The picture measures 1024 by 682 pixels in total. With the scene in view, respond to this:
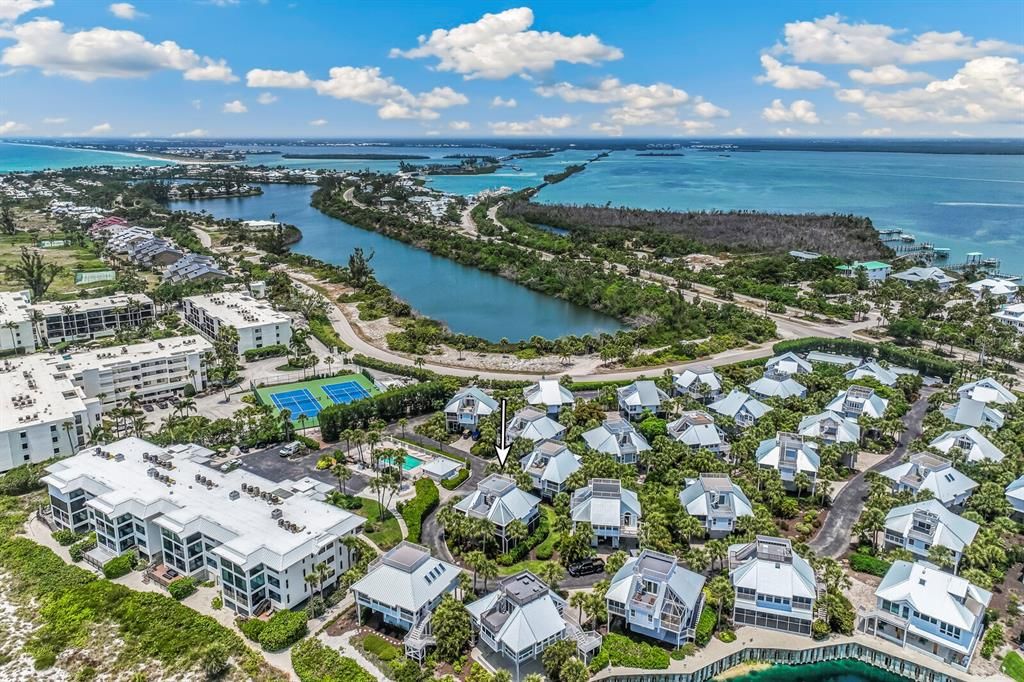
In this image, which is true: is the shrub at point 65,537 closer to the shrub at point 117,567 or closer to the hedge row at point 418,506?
the shrub at point 117,567

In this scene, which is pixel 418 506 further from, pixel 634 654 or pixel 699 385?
pixel 699 385

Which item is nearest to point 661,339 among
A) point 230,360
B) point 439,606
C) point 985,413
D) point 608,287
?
point 608,287

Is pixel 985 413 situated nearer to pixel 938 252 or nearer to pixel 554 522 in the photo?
pixel 554 522

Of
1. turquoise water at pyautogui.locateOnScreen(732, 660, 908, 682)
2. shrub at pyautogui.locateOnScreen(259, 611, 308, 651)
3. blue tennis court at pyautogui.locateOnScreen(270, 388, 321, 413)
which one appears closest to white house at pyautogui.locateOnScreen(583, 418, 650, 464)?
turquoise water at pyautogui.locateOnScreen(732, 660, 908, 682)

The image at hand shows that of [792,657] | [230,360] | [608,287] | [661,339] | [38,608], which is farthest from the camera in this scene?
[608,287]

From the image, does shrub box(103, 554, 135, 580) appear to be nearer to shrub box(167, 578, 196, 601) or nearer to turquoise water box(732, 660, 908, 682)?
shrub box(167, 578, 196, 601)

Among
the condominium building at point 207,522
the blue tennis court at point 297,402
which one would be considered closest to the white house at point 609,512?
the condominium building at point 207,522

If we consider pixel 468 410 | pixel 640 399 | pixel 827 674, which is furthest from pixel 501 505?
pixel 640 399
